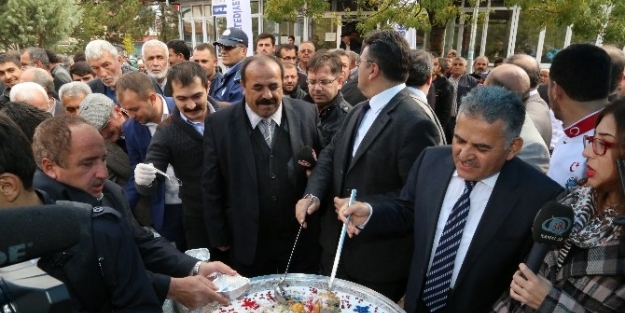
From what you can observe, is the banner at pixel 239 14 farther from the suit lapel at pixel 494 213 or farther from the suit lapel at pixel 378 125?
the suit lapel at pixel 494 213

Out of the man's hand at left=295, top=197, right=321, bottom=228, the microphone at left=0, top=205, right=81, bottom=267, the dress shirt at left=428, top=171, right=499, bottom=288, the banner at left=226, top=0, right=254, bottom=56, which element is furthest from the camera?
the banner at left=226, top=0, right=254, bottom=56

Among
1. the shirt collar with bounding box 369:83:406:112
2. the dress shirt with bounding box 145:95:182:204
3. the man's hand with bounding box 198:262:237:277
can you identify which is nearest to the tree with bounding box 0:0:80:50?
the dress shirt with bounding box 145:95:182:204

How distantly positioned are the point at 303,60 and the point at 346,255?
19.0ft

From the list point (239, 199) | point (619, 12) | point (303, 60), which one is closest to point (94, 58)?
point (239, 199)

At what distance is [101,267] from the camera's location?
1.42 meters

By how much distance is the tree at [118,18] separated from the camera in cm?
2311

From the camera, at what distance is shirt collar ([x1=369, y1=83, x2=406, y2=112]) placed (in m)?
2.65

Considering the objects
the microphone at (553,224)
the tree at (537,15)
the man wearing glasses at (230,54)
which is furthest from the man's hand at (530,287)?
the tree at (537,15)

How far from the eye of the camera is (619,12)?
6.98 m

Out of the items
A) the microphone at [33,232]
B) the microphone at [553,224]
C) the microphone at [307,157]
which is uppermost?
the microphone at [33,232]

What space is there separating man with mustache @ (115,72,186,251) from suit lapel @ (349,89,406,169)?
4.99 feet

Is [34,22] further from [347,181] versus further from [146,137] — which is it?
[347,181]

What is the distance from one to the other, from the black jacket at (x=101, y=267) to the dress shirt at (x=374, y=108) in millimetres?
1551

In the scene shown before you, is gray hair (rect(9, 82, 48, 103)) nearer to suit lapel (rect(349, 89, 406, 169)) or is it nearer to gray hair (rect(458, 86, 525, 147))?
suit lapel (rect(349, 89, 406, 169))
